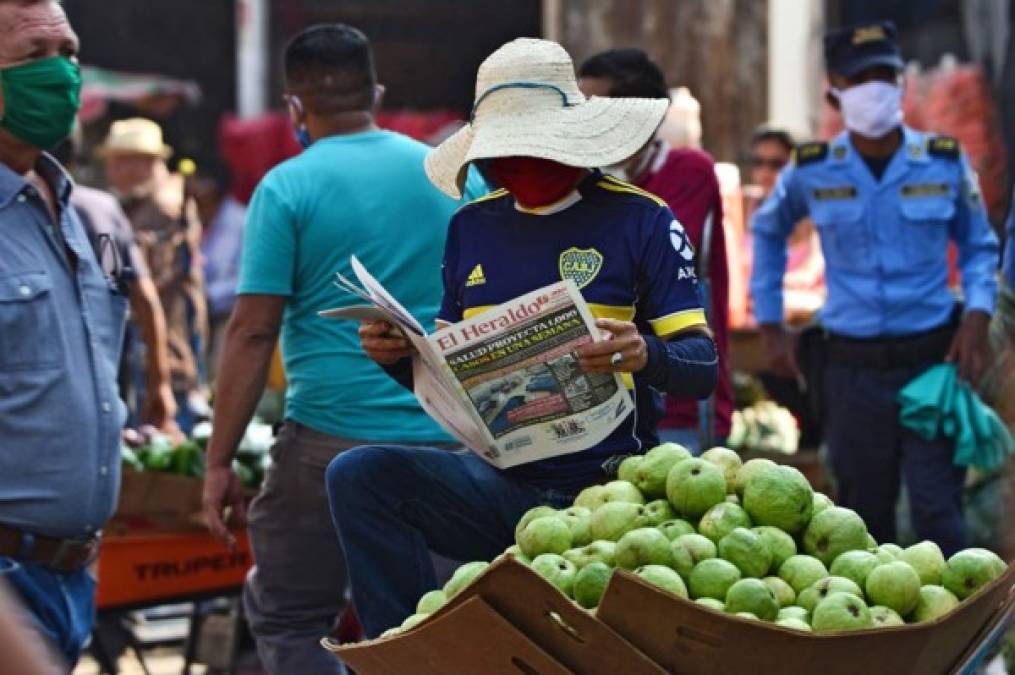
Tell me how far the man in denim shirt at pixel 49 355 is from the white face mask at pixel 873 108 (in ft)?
10.4

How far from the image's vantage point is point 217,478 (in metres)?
5.74

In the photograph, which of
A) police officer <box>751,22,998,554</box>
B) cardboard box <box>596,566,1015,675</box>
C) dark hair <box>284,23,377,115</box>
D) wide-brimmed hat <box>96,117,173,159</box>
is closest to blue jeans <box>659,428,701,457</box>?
dark hair <box>284,23,377,115</box>

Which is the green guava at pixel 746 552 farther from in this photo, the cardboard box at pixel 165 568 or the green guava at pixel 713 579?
the cardboard box at pixel 165 568

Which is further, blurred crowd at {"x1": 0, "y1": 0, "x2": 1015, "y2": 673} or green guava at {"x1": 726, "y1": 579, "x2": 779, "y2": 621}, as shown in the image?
blurred crowd at {"x1": 0, "y1": 0, "x2": 1015, "y2": 673}

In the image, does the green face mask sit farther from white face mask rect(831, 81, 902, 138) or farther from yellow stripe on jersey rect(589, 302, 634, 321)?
white face mask rect(831, 81, 902, 138)

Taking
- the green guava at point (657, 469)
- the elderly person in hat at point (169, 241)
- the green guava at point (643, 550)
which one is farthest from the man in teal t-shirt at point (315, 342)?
the elderly person in hat at point (169, 241)

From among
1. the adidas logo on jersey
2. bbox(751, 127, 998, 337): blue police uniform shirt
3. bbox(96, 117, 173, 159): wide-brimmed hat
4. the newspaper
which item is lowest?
bbox(96, 117, 173, 159): wide-brimmed hat

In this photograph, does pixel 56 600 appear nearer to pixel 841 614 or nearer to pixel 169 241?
pixel 841 614

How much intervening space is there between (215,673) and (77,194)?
Answer: 78.9 inches

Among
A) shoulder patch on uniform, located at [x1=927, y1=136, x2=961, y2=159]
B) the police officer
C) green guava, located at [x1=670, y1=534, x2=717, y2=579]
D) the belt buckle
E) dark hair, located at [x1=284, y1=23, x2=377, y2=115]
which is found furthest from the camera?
shoulder patch on uniform, located at [x1=927, y1=136, x2=961, y2=159]

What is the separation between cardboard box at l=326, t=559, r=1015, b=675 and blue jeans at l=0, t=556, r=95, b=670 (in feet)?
6.07

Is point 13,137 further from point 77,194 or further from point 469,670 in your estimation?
point 77,194

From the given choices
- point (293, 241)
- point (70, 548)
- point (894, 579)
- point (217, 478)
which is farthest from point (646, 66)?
point (894, 579)

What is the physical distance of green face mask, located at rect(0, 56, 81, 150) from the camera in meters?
5.33
